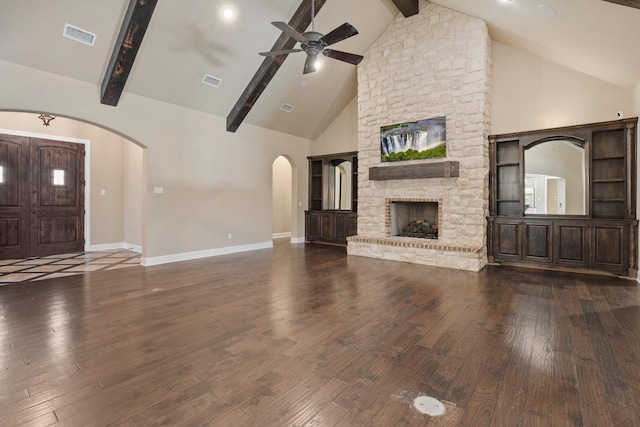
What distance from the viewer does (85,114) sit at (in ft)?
16.2

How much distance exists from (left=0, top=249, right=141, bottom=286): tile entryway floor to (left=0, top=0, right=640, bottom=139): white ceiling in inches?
126

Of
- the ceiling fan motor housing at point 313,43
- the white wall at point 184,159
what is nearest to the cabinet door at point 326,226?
the white wall at point 184,159

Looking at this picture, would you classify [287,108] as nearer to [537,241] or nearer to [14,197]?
[537,241]

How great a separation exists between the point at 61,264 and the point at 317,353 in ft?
19.8

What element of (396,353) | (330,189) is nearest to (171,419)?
(396,353)

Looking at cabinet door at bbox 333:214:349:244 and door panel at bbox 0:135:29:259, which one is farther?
cabinet door at bbox 333:214:349:244

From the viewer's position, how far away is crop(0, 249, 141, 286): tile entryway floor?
16.4 ft

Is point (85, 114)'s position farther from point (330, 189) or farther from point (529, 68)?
point (529, 68)

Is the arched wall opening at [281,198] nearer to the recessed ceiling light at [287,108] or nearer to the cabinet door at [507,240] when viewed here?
the recessed ceiling light at [287,108]

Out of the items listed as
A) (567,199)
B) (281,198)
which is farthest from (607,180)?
(281,198)

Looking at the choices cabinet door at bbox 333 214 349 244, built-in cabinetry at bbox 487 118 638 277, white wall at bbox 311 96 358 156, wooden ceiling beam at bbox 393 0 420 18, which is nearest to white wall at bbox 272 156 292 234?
white wall at bbox 311 96 358 156

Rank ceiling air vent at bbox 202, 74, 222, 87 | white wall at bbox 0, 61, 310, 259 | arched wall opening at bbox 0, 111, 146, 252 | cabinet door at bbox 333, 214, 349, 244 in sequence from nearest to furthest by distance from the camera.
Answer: white wall at bbox 0, 61, 310, 259, ceiling air vent at bbox 202, 74, 222, 87, arched wall opening at bbox 0, 111, 146, 252, cabinet door at bbox 333, 214, 349, 244

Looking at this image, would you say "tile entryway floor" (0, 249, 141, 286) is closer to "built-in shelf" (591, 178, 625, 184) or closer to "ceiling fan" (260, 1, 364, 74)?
"ceiling fan" (260, 1, 364, 74)

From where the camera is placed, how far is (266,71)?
6109mm
